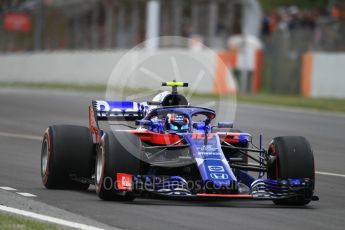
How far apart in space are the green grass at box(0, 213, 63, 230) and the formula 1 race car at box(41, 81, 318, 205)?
5.50ft

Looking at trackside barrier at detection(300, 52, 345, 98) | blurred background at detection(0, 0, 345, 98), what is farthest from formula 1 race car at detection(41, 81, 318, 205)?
trackside barrier at detection(300, 52, 345, 98)

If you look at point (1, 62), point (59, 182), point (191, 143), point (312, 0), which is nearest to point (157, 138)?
point (191, 143)

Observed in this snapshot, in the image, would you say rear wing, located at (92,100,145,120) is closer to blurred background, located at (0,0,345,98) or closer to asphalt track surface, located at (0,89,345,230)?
asphalt track surface, located at (0,89,345,230)

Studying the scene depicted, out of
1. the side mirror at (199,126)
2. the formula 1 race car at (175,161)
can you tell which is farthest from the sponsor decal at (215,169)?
the side mirror at (199,126)

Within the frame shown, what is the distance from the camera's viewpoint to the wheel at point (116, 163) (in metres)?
11.2

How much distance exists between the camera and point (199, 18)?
38.3m

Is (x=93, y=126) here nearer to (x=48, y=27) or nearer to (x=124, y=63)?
(x=124, y=63)

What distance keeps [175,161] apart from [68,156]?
4.99ft

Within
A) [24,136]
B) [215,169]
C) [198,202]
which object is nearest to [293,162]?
[215,169]

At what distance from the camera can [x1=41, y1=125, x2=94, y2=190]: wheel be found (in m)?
12.5

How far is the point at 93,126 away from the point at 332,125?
12.4 m

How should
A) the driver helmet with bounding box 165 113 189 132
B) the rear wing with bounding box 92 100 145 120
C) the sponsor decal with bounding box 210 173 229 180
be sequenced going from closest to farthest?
1. the sponsor decal with bounding box 210 173 229 180
2. the driver helmet with bounding box 165 113 189 132
3. the rear wing with bounding box 92 100 145 120

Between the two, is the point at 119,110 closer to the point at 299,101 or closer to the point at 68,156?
the point at 68,156

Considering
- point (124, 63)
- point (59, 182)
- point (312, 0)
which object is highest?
point (312, 0)
